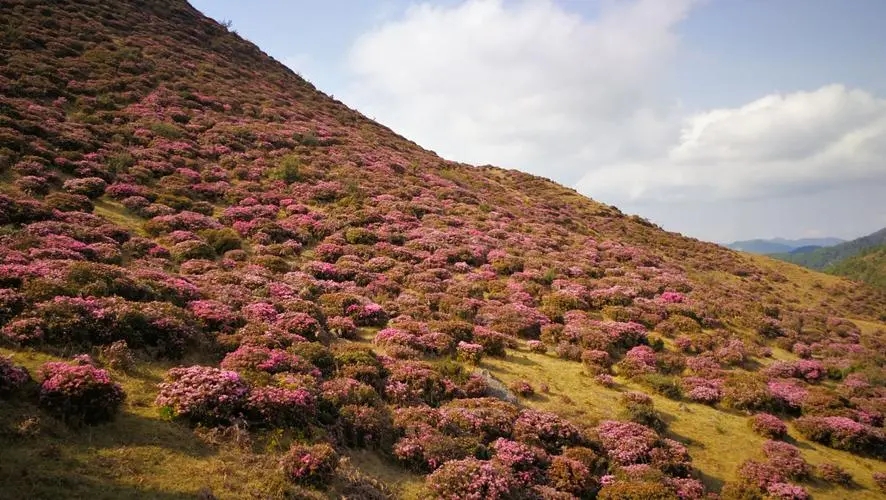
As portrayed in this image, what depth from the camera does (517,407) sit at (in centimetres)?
1506

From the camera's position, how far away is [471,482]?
35.7ft

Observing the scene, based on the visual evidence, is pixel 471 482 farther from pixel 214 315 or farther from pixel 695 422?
pixel 695 422

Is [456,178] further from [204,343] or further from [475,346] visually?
[204,343]

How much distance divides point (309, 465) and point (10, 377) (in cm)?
605

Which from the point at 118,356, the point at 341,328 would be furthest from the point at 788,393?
the point at 118,356

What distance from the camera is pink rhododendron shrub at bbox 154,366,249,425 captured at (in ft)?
35.2

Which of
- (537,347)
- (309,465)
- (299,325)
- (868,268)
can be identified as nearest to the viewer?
(309,465)

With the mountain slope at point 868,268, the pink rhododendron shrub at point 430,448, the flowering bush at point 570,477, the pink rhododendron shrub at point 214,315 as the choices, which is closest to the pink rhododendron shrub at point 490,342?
the pink rhododendron shrub at point 430,448

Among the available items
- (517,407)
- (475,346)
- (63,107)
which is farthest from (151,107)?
(517,407)

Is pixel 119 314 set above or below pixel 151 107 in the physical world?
below

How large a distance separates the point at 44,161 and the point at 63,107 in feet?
36.6

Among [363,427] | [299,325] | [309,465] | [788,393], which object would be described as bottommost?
[309,465]

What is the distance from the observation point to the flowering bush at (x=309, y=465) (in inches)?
387

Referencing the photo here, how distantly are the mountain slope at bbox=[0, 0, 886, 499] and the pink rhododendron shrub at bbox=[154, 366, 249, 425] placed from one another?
0.07 m
